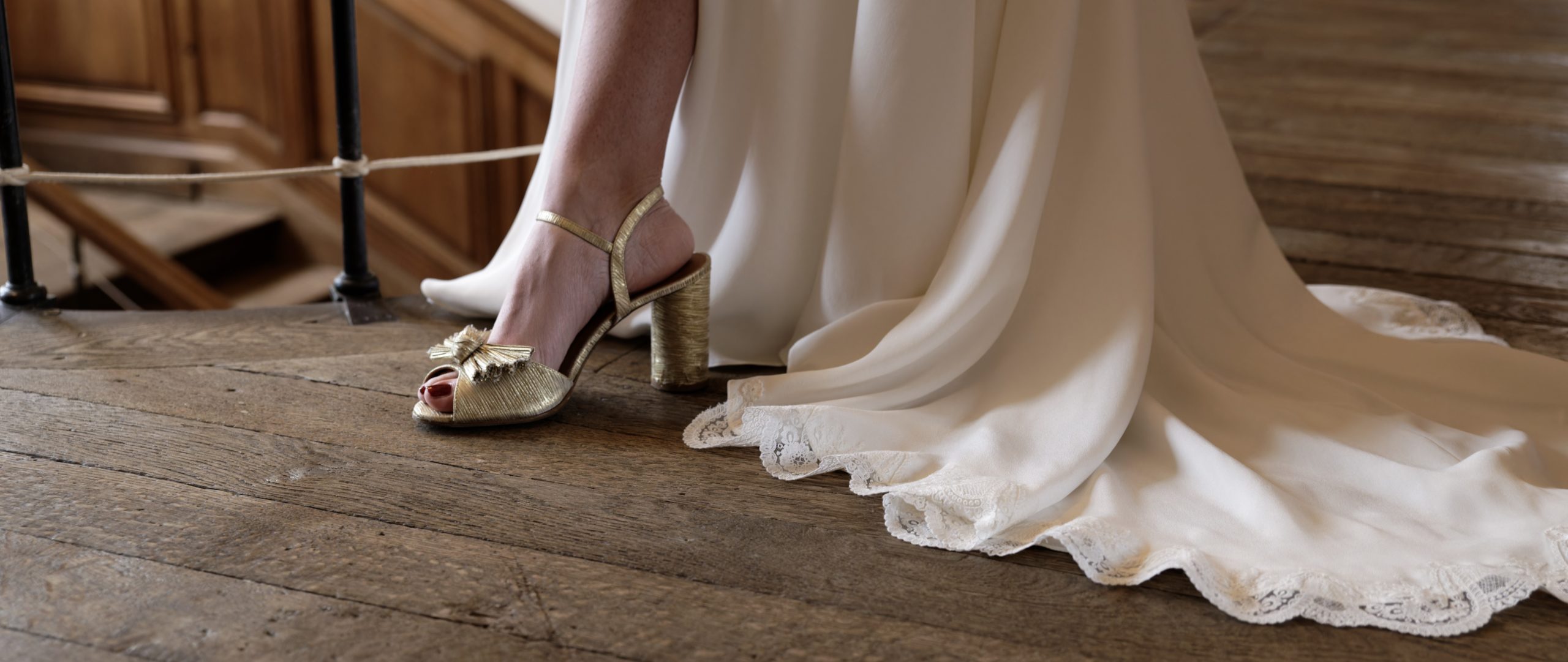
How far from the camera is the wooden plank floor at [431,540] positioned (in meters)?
0.76

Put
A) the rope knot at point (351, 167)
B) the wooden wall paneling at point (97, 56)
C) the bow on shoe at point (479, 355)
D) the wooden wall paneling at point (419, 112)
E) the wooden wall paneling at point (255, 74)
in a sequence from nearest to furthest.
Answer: the bow on shoe at point (479, 355) → the rope knot at point (351, 167) → the wooden wall paneling at point (419, 112) → the wooden wall paneling at point (255, 74) → the wooden wall paneling at point (97, 56)

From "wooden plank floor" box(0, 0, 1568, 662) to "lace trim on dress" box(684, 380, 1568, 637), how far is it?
0.5 inches

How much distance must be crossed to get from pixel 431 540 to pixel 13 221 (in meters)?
0.78

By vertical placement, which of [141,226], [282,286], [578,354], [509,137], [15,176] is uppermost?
[15,176]

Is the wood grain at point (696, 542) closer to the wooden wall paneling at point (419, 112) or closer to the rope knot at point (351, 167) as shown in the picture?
the rope knot at point (351, 167)

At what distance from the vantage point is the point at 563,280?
3.51 feet

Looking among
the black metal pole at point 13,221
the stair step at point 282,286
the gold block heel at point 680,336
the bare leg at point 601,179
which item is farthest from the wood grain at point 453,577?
the stair step at point 282,286

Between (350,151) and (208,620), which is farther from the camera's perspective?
(350,151)

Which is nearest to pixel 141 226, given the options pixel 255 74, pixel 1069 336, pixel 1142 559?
pixel 255 74

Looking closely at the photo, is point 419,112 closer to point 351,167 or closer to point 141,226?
point 141,226

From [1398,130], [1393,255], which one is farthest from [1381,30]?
[1393,255]

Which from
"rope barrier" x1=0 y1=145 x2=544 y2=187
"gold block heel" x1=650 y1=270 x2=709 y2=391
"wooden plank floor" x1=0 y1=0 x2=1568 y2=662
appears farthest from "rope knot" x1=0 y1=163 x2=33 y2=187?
"gold block heel" x1=650 y1=270 x2=709 y2=391

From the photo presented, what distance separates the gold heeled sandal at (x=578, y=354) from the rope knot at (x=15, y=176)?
21.1 inches

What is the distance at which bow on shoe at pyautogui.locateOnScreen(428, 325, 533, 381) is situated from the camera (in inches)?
40.1
